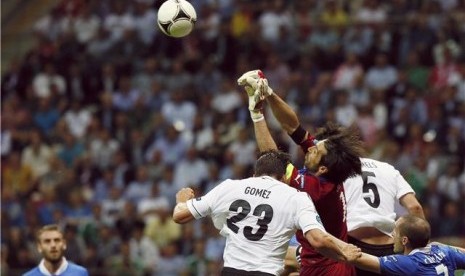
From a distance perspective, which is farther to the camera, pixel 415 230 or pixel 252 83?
pixel 252 83

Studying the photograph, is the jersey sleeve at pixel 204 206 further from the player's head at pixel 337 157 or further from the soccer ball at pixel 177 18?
the soccer ball at pixel 177 18

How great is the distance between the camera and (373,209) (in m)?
10.3

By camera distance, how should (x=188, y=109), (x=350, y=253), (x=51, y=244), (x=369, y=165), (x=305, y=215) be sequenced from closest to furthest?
1. (x=350, y=253)
2. (x=305, y=215)
3. (x=369, y=165)
4. (x=51, y=244)
5. (x=188, y=109)

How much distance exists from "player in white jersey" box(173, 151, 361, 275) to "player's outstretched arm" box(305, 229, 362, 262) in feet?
0.84

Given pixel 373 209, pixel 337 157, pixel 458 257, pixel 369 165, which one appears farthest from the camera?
pixel 369 165

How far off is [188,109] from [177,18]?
32.7 feet

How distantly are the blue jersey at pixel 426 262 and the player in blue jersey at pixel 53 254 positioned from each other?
13.5 ft

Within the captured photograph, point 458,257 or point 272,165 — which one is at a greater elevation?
point 272,165

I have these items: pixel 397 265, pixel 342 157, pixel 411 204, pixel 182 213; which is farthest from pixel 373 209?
pixel 182 213

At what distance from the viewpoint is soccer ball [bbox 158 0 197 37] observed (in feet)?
36.6

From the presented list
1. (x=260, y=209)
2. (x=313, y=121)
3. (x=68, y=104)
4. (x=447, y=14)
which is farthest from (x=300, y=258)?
(x=68, y=104)

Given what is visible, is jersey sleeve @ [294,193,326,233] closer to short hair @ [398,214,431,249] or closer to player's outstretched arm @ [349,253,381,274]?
player's outstretched arm @ [349,253,381,274]

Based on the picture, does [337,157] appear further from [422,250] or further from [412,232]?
[422,250]

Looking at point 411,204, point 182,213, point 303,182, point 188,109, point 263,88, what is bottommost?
point 182,213
